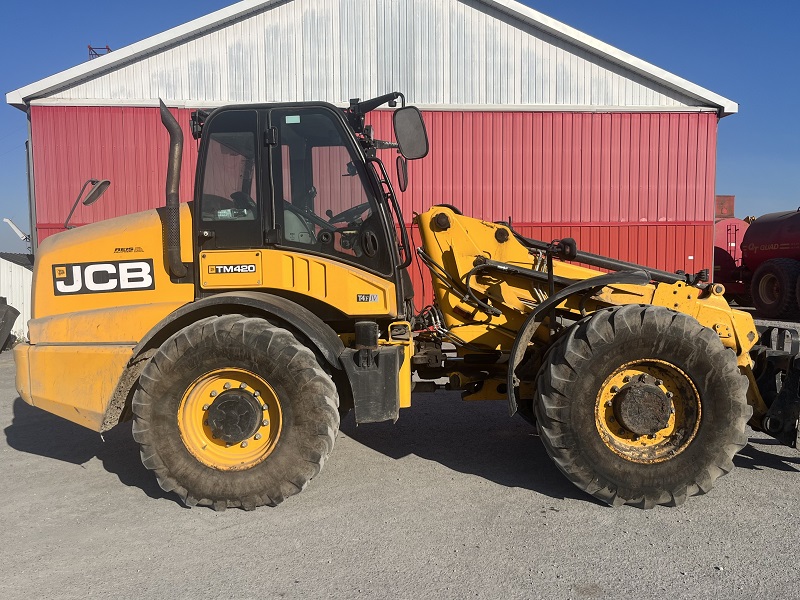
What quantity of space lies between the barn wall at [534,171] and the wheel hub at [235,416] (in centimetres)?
869

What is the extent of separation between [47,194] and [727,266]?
1599 centimetres

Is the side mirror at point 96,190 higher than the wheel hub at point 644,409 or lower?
higher

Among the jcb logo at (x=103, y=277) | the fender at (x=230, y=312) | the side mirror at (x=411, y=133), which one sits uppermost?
the side mirror at (x=411, y=133)

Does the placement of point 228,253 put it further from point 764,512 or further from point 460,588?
point 764,512

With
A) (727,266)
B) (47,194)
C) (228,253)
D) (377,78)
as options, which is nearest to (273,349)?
(228,253)

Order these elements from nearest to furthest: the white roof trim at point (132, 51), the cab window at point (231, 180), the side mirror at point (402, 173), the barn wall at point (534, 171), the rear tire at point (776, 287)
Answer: the cab window at point (231, 180), the side mirror at point (402, 173), the white roof trim at point (132, 51), the barn wall at point (534, 171), the rear tire at point (776, 287)

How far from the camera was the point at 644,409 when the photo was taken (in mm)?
3693

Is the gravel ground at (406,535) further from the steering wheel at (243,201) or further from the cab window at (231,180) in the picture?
the steering wheel at (243,201)

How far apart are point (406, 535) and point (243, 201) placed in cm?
234

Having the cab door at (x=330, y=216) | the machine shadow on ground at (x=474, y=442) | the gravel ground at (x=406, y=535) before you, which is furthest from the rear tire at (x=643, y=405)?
the cab door at (x=330, y=216)

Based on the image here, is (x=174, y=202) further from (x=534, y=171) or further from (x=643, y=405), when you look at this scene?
(x=534, y=171)

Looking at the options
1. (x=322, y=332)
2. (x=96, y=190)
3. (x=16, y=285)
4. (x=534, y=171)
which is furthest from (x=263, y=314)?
(x=16, y=285)

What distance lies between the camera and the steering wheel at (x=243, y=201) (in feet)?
12.8

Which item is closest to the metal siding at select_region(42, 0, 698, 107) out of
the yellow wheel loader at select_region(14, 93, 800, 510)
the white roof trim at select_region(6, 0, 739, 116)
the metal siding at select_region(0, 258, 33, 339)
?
the white roof trim at select_region(6, 0, 739, 116)
